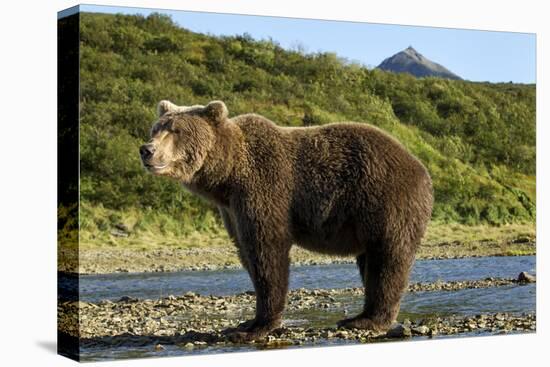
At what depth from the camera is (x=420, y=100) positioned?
47.6 ft

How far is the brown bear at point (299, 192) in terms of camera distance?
10805 millimetres

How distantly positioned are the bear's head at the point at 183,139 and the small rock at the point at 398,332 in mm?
3137

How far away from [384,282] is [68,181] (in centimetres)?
382

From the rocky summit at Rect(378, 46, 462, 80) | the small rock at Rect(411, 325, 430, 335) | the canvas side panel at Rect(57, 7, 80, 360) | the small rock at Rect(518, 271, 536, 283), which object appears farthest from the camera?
the small rock at Rect(518, 271, 536, 283)

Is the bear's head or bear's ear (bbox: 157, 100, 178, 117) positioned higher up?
bear's ear (bbox: 157, 100, 178, 117)

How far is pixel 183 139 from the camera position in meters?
10.7

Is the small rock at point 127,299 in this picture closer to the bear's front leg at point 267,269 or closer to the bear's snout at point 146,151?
the bear's front leg at point 267,269

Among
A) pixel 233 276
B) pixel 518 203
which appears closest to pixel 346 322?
pixel 233 276

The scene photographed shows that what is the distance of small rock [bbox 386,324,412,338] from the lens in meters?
11.7

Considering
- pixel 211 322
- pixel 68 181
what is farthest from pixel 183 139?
pixel 211 322

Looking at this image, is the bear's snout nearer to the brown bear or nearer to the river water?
the brown bear

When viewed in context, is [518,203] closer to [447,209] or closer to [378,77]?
[447,209]

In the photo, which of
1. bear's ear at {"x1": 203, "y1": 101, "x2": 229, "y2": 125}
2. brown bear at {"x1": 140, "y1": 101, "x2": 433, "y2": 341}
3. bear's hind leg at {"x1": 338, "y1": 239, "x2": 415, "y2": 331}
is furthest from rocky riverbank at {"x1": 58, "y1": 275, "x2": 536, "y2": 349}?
bear's ear at {"x1": 203, "y1": 101, "x2": 229, "y2": 125}

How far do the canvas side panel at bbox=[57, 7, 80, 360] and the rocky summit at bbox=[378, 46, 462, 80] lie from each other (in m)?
4.49
